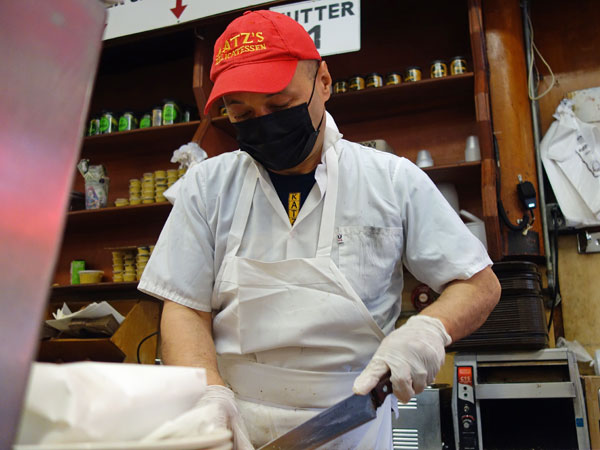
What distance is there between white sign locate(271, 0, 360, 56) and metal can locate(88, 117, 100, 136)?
1.51 metres

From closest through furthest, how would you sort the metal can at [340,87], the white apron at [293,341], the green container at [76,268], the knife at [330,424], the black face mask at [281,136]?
the knife at [330,424], the white apron at [293,341], the black face mask at [281,136], the metal can at [340,87], the green container at [76,268]

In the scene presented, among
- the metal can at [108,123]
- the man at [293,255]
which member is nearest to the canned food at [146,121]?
the metal can at [108,123]

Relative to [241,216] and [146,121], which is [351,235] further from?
[146,121]

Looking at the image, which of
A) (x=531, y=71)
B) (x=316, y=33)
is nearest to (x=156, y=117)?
(x=316, y=33)

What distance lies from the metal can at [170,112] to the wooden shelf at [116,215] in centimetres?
51

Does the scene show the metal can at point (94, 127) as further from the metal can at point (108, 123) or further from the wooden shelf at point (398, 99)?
the wooden shelf at point (398, 99)

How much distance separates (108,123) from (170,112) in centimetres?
46

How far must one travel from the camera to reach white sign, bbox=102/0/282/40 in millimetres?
3076

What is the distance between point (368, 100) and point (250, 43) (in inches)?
67.7

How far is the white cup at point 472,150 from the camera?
106 inches

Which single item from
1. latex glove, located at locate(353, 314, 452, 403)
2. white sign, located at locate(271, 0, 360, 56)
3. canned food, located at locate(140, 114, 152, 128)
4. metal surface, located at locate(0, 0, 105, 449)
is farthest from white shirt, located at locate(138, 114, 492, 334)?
canned food, located at locate(140, 114, 152, 128)

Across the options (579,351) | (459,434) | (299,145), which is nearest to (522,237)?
(579,351)

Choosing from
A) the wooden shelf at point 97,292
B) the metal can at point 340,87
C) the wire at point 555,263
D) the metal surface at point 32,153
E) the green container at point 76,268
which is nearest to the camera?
the metal surface at point 32,153

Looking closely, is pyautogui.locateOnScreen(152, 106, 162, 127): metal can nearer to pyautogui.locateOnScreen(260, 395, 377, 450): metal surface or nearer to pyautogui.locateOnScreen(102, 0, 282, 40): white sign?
pyautogui.locateOnScreen(102, 0, 282, 40): white sign
